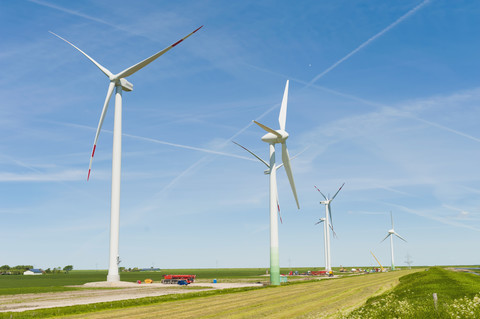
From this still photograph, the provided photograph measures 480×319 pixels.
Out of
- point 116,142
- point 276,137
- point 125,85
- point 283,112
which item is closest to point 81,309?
point 116,142

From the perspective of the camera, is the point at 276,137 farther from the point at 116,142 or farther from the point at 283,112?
the point at 116,142

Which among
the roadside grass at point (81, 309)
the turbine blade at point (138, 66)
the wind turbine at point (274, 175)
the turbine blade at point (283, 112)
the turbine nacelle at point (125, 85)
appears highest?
Answer: the turbine blade at point (138, 66)

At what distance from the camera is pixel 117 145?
274 ft

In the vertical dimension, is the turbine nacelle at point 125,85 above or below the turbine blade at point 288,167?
above

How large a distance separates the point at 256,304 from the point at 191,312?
30.6ft

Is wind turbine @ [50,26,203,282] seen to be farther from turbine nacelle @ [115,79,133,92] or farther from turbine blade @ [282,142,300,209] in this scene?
turbine blade @ [282,142,300,209]

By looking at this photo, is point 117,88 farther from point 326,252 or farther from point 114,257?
point 326,252

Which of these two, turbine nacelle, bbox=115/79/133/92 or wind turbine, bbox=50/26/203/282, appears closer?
wind turbine, bbox=50/26/203/282

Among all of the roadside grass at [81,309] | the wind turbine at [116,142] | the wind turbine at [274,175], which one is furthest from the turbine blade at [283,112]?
the roadside grass at [81,309]

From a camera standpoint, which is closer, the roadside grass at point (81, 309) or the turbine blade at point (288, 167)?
the roadside grass at point (81, 309)

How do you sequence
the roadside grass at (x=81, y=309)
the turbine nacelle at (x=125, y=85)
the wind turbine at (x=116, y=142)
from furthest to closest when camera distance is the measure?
the turbine nacelle at (x=125, y=85)
the wind turbine at (x=116, y=142)
the roadside grass at (x=81, y=309)

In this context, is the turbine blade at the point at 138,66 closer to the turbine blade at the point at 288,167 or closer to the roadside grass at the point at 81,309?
the turbine blade at the point at 288,167

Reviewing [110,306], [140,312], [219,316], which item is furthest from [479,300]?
[110,306]

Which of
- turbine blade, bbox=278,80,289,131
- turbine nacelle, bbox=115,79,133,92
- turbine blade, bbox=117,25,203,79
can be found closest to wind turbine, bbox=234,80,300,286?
turbine blade, bbox=278,80,289,131
